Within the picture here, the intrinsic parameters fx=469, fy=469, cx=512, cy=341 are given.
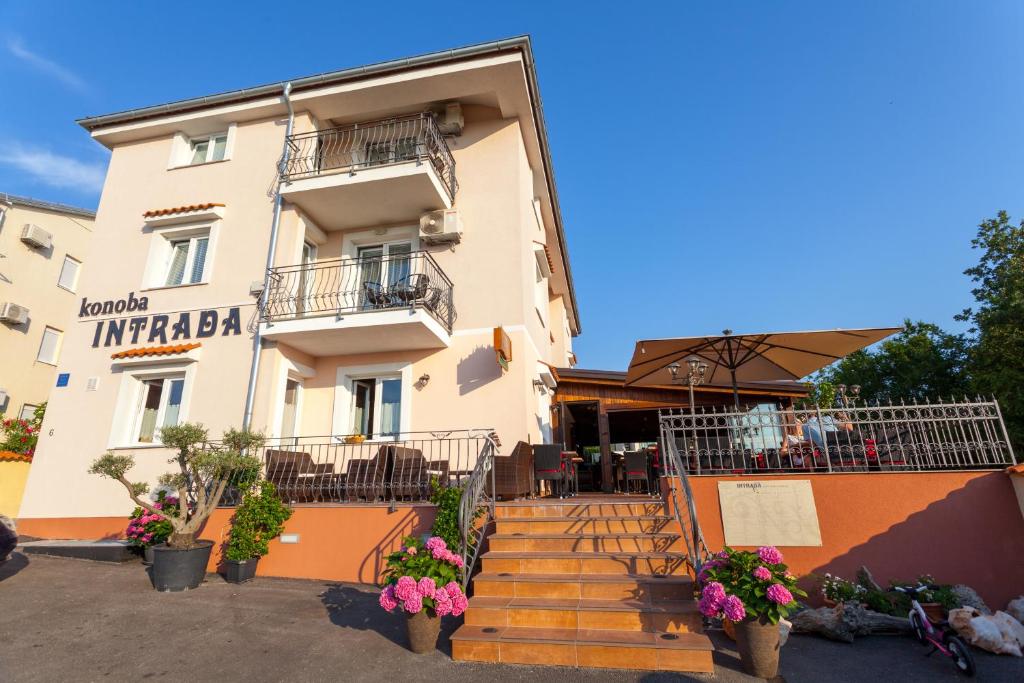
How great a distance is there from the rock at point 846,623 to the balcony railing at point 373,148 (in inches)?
355

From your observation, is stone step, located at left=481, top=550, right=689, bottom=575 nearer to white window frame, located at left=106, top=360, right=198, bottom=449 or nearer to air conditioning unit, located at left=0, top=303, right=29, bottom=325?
white window frame, located at left=106, top=360, right=198, bottom=449

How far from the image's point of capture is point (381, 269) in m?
10.2

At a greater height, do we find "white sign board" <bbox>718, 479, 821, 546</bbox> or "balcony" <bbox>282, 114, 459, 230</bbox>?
"balcony" <bbox>282, 114, 459, 230</bbox>

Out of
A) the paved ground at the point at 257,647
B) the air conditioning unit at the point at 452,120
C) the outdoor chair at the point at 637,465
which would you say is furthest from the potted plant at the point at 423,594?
the air conditioning unit at the point at 452,120

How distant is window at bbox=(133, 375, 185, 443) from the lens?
358 inches

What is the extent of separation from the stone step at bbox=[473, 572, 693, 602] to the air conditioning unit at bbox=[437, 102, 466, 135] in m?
9.08

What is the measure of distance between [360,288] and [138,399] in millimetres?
4825

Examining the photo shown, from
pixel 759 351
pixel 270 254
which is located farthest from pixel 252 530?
pixel 759 351

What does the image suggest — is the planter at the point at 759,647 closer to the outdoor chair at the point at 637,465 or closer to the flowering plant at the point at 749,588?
the flowering plant at the point at 749,588

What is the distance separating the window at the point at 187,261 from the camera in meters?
10.1

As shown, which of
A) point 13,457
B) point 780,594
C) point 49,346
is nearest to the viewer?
point 780,594

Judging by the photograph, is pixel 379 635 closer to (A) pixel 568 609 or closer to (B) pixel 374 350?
(A) pixel 568 609

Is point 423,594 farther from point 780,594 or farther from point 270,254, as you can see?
point 270,254

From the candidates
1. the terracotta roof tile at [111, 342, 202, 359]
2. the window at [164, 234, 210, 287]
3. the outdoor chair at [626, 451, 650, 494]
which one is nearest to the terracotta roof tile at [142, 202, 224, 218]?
the window at [164, 234, 210, 287]
